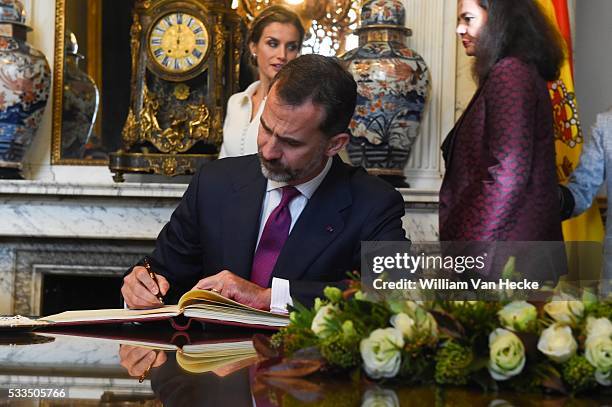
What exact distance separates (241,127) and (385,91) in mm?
654

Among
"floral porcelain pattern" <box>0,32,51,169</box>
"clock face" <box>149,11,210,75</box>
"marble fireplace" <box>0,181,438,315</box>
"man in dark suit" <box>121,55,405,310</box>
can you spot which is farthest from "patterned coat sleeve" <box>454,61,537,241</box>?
"floral porcelain pattern" <box>0,32,51,169</box>

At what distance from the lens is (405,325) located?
50.8 inches

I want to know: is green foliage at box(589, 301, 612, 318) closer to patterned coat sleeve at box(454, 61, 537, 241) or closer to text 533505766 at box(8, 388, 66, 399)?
text 533505766 at box(8, 388, 66, 399)

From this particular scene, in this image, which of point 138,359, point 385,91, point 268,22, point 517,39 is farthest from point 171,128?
point 138,359

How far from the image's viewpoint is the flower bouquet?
128cm

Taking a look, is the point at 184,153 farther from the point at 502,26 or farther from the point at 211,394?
the point at 211,394

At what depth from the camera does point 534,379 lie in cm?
130

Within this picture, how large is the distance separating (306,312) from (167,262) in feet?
4.16

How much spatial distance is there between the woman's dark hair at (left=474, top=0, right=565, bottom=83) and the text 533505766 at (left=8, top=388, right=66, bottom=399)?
221 centimetres

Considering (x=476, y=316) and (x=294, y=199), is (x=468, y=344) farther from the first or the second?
(x=294, y=199)

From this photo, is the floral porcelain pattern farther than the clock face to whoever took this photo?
No

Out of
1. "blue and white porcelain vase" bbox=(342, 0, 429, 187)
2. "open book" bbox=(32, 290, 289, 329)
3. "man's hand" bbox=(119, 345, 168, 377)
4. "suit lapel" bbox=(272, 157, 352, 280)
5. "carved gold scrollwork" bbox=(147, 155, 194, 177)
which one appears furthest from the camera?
"carved gold scrollwork" bbox=(147, 155, 194, 177)

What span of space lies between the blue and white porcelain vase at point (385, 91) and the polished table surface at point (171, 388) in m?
2.79

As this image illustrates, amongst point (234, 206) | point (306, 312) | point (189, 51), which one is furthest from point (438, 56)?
point (306, 312)
